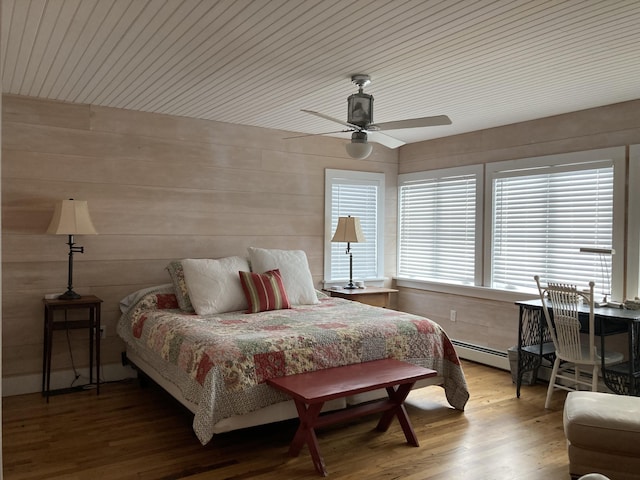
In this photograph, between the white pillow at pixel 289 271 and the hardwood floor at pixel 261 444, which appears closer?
the hardwood floor at pixel 261 444

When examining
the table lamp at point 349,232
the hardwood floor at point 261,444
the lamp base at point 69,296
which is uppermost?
the table lamp at point 349,232

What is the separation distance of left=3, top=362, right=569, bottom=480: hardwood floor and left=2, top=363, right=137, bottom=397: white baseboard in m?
0.12

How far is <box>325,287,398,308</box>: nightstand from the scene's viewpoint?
17.0 ft

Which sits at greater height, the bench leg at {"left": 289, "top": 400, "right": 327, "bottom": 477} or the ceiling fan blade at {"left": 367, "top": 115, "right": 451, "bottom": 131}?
the ceiling fan blade at {"left": 367, "top": 115, "right": 451, "bottom": 131}

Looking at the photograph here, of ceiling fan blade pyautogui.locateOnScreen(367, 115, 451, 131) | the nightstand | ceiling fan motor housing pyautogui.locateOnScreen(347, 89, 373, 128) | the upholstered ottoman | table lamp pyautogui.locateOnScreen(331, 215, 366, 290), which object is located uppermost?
ceiling fan motor housing pyautogui.locateOnScreen(347, 89, 373, 128)

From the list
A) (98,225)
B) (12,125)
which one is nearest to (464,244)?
(98,225)

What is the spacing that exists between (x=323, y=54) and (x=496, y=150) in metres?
2.66

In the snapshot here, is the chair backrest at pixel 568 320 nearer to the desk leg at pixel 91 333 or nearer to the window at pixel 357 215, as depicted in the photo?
the window at pixel 357 215

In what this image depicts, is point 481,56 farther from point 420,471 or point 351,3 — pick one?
point 420,471

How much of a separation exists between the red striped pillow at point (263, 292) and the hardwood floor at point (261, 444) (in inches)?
38.3

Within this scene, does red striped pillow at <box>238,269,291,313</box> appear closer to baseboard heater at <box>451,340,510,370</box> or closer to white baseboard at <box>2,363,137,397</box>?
white baseboard at <box>2,363,137,397</box>

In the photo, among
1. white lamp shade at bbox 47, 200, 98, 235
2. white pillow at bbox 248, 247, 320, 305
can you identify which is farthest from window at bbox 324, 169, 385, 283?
white lamp shade at bbox 47, 200, 98, 235

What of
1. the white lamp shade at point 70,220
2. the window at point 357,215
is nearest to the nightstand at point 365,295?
the window at point 357,215

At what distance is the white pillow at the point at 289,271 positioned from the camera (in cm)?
460
